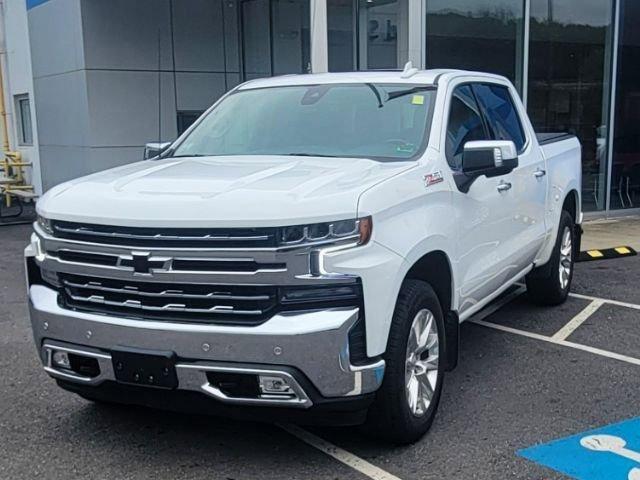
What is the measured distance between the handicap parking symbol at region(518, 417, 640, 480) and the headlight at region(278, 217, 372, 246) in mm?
1519

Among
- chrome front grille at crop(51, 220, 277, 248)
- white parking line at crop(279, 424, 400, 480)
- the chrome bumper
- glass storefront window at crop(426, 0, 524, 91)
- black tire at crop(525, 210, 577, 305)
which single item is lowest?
white parking line at crop(279, 424, 400, 480)

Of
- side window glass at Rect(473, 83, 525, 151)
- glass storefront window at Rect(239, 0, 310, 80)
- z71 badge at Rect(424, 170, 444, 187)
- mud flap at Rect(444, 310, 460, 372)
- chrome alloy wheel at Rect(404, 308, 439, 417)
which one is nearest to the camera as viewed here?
chrome alloy wheel at Rect(404, 308, 439, 417)

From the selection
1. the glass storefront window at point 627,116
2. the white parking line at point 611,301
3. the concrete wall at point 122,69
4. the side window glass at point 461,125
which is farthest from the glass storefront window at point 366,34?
the side window glass at point 461,125

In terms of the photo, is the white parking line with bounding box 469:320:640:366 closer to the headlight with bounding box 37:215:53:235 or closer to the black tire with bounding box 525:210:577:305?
the black tire with bounding box 525:210:577:305

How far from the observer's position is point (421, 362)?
407 centimetres

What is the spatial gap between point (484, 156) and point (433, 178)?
16.7 inches

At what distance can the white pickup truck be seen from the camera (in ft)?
11.1

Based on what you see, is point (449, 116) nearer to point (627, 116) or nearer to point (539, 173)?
point (539, 173)

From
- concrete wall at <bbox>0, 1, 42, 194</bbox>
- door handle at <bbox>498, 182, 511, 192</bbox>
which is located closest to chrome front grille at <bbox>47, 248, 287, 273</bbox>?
door handle at <bbox>498, 182, 511, 192</bbox>

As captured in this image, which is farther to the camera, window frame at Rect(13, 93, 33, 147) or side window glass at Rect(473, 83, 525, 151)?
window frame at Rect(13, 93, 33, 147)

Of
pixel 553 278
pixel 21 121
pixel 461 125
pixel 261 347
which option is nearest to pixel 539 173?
pixel 553 278

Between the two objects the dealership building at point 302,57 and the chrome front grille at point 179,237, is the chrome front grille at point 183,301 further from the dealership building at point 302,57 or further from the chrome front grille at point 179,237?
the dealership building at point 302,57

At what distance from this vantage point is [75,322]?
366 cm

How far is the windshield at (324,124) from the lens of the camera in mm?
4598
